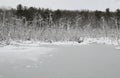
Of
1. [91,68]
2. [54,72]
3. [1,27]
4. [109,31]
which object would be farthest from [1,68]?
[109,31]

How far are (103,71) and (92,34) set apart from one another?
24.2ft

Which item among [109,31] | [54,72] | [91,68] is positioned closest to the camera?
[54,72]

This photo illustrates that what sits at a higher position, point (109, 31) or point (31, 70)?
point (109, 31)

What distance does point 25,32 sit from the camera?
942cm

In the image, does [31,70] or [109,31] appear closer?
[31,70]

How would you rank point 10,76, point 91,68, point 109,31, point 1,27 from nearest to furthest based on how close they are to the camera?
point 10,76 → point 91,68 → point 1,27 → point 109,31

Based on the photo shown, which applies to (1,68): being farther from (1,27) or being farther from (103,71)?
(1,27)

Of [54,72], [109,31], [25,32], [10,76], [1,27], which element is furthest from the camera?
[109,31]

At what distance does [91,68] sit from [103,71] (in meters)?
0.26

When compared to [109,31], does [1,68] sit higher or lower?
lower

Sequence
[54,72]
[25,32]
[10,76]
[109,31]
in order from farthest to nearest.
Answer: [109,31]
[25,32]
[54,72]
[10,76]

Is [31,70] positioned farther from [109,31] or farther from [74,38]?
[109,31]

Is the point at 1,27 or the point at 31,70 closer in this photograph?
the point at 31,70

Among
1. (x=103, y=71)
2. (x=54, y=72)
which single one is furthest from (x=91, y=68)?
(x=54, y=72)
